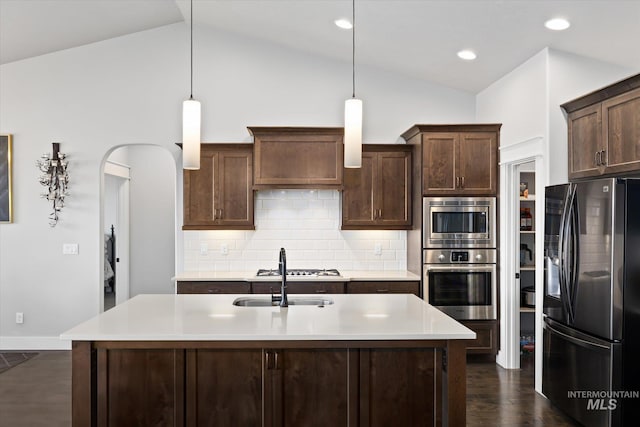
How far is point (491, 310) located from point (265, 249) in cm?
241

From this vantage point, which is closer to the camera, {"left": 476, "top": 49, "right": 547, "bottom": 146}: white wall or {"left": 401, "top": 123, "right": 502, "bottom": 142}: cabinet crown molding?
{"left": 476, "top": 49, "right": 547, "bottom": 146}: white wall

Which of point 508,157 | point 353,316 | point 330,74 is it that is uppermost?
point 330,74

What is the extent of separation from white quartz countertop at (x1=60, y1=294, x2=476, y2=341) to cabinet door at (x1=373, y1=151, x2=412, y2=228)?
6.58 feet

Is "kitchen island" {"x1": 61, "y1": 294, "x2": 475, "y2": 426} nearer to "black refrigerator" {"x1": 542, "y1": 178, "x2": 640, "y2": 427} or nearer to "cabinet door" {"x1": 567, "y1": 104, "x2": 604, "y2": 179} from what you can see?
"black refrigerator" {"x1": 542, "y1": 178, "x2": 640, "y2": 427}

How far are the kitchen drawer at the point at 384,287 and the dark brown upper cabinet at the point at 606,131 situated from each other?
1.83 meters

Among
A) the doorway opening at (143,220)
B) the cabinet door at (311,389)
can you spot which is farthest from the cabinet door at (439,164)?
the doorway opening at (143,220)


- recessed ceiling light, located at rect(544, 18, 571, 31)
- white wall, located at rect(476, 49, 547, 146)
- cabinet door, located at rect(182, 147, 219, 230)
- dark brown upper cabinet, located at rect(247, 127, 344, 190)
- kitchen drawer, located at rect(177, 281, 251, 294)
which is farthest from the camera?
cabinet door, located at rect(182, 147, 219, 230)

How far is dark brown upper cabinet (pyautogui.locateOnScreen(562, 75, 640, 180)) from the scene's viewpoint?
11.8 ft

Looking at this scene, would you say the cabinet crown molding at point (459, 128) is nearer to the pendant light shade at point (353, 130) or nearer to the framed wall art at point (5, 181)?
the pendant light shade at point (353, 130)

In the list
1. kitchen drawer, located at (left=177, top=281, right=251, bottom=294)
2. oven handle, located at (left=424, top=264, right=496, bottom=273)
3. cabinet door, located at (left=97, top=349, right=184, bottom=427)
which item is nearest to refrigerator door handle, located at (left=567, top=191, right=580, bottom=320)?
oven handle, located at (left=424, top=264, right=496, bottom=273)

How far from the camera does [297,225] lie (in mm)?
5941

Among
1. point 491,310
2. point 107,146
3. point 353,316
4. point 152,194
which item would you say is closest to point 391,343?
point 353,316

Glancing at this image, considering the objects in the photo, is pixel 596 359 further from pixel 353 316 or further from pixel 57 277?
pixel 57 277

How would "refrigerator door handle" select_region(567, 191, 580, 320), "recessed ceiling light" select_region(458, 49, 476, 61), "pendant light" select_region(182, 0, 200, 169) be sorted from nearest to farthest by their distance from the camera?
"pendant light" select_region(182, 0, 200, 169)
"refrigerator door handle" select_region(567, 191, 580, 320)
"recessed ceiling light" select_region(458, 49, 476, 61)
